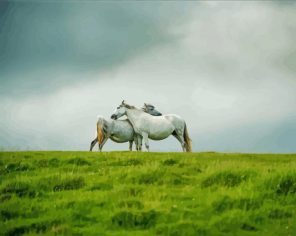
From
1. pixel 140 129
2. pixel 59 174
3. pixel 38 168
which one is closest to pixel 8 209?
pixel 59 174

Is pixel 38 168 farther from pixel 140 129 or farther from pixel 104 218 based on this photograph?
pixel 140 129

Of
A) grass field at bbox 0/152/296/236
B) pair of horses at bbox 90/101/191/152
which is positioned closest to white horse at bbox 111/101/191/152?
pair of horses at bbox 90/101/191/152

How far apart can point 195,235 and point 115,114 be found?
2215 cm

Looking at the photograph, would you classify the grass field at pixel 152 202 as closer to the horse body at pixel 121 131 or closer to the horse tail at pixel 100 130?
the horse tail at pixel 100 130

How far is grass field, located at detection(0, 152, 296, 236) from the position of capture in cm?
1268

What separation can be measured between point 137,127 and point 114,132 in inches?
59.6

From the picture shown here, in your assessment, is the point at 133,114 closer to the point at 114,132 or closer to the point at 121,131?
the point at 121,131

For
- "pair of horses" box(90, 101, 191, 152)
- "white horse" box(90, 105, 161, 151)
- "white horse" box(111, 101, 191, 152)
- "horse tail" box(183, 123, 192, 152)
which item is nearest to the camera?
"white horse" box(90, 105, 161, 151)

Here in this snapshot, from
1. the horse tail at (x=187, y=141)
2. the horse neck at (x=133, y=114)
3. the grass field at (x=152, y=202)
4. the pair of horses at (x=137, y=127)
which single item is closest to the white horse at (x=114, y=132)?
the pair of horses at (x=137, y=127)

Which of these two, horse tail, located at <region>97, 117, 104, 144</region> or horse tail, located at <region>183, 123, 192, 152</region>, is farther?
horse tail, located at <region>183, 123, 192, 152</region>

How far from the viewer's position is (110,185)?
16484mm

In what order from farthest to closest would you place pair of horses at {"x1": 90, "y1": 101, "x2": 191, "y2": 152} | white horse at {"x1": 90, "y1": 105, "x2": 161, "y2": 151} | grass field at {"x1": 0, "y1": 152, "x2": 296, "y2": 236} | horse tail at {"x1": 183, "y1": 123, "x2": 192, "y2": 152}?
horse tail at {"x1": 183, "y1": 123, "x2": 192, "y2": 152}, pair of horses at {"x1": 90, "y1": 101, "x2": 191, "y2": 152}, white horse at {"x1": 90, "y1": 105, "x2": 161, "y2": 151}, grass field at {"x1": 0, "y1": 152, "x2": 296, "y2": 236}

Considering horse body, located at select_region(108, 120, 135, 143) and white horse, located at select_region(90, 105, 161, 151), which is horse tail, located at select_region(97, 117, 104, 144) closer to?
white horse, located at select_region(90, 105, 161, 151)

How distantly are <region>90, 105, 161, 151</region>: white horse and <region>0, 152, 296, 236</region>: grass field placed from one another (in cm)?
1268
